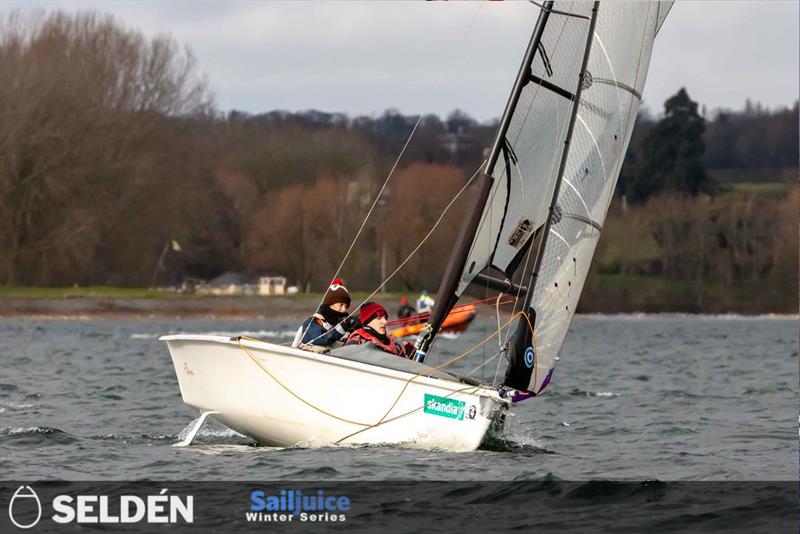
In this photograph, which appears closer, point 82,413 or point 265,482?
point 265,482

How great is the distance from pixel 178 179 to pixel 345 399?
61.4m

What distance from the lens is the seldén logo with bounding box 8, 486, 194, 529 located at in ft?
32.0

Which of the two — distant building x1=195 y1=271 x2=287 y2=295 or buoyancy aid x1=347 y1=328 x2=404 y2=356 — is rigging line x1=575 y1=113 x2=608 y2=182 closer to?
buoyancy aid x1=347 y1=328 x2=404 y2=356

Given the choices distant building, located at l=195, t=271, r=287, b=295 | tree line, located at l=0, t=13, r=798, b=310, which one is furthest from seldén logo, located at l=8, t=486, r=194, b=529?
distant building, located at l=195, t=271, r=287, b=295

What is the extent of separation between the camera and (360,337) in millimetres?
12977

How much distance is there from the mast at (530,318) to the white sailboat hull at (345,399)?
677 mm

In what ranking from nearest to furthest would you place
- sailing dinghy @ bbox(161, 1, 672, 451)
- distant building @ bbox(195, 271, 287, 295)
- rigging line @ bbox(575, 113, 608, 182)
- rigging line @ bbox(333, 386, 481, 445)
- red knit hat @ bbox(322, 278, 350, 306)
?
rigging line @ bbox(333, 386, 481, 445) → sailing dinghy @ bbox(161, 1, 672, 451) → red knit hat @ bbox(322, 278, 350, 306) → rigging line @ bbox(575, 113, 608, 182) → distant building @ bbox(195, 271, 287, 295)

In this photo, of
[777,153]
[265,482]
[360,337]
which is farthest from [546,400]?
[777,153]

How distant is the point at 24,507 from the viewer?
33.1 feet

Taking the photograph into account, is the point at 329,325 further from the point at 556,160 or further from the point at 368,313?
the point at 556,160

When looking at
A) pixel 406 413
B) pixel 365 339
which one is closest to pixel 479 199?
pixel 365 339

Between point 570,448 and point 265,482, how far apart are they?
3.97 metres

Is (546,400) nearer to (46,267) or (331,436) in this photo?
(331,436)

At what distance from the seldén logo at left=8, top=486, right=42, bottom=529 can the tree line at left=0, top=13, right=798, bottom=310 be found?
4794cm
